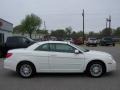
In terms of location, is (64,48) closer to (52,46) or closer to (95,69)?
(52,46)

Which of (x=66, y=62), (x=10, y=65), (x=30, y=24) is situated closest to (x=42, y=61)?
(x=66, y=62)

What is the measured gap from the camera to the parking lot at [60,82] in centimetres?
745

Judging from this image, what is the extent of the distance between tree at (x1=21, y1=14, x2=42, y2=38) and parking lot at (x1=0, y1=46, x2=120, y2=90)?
67284mm

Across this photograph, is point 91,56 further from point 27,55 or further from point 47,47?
point 27,55

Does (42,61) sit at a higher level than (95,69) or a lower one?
higher

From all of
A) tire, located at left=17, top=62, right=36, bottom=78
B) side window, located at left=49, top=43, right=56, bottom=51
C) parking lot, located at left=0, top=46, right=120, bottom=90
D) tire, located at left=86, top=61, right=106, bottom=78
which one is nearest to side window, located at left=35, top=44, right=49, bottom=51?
side window, located at left=49, top=43, right=56, bottom=51

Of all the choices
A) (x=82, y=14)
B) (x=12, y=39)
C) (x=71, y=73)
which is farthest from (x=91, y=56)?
(x=82, y=14)

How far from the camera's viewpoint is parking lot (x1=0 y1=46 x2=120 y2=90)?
293 inches

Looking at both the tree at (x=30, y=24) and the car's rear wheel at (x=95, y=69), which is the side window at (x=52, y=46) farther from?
the tree at (x=30, y=24)

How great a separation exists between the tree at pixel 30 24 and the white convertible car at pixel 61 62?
222 feet

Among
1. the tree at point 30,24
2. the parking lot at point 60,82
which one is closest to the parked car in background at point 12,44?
the parking lot at point 60,82

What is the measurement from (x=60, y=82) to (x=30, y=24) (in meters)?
70.5

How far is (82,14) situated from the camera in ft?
189

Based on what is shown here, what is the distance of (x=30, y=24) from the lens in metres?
77.6
